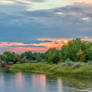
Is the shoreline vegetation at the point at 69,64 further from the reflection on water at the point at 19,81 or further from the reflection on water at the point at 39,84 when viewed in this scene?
the reflection on water at the point at 19,81

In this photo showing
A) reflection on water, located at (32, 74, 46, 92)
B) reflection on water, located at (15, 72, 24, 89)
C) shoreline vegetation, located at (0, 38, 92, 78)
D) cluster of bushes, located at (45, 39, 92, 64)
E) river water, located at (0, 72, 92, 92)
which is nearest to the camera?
river water, located at (0, 72, 92, 92)

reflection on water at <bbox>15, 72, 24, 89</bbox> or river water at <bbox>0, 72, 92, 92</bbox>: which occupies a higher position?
river water at <bbox>0, 72, 92, 92</bbox>

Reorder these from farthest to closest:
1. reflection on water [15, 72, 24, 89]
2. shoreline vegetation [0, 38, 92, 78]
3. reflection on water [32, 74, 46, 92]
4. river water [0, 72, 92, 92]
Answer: shoreline vegetation [0, 38, 92, 78]
reflection on water [15, 72, 24, 89]
reflection on water [32, 74, 46, 92]
river water [0, 72, 92, 92]

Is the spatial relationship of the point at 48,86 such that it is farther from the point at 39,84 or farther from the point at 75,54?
the point at 75,54

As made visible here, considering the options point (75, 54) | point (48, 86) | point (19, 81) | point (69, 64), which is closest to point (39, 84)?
point (48, 86)

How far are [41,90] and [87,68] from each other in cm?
3251

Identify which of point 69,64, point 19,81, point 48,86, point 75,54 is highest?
point 75,54

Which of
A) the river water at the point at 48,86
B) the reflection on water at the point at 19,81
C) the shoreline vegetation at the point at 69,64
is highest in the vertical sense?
the shoreline vegetation at the point at 69,64

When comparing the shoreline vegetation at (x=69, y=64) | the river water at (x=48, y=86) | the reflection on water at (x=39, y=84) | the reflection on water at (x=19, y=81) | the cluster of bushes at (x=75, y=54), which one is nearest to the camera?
the river water at (x=48, y=86)

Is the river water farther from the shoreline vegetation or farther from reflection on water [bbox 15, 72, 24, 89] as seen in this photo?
the shoreline vegetation

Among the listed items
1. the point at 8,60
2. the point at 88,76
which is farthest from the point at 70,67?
the point at 8,60

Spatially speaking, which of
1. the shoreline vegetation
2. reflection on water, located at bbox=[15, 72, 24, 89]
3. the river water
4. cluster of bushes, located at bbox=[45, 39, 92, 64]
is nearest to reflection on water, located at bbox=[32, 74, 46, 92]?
the river water

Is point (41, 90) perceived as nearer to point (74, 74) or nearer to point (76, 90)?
point (76, 90)

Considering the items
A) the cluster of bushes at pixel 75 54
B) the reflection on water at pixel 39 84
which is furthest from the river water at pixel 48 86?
the cluster of bushes at pixel 75 54
